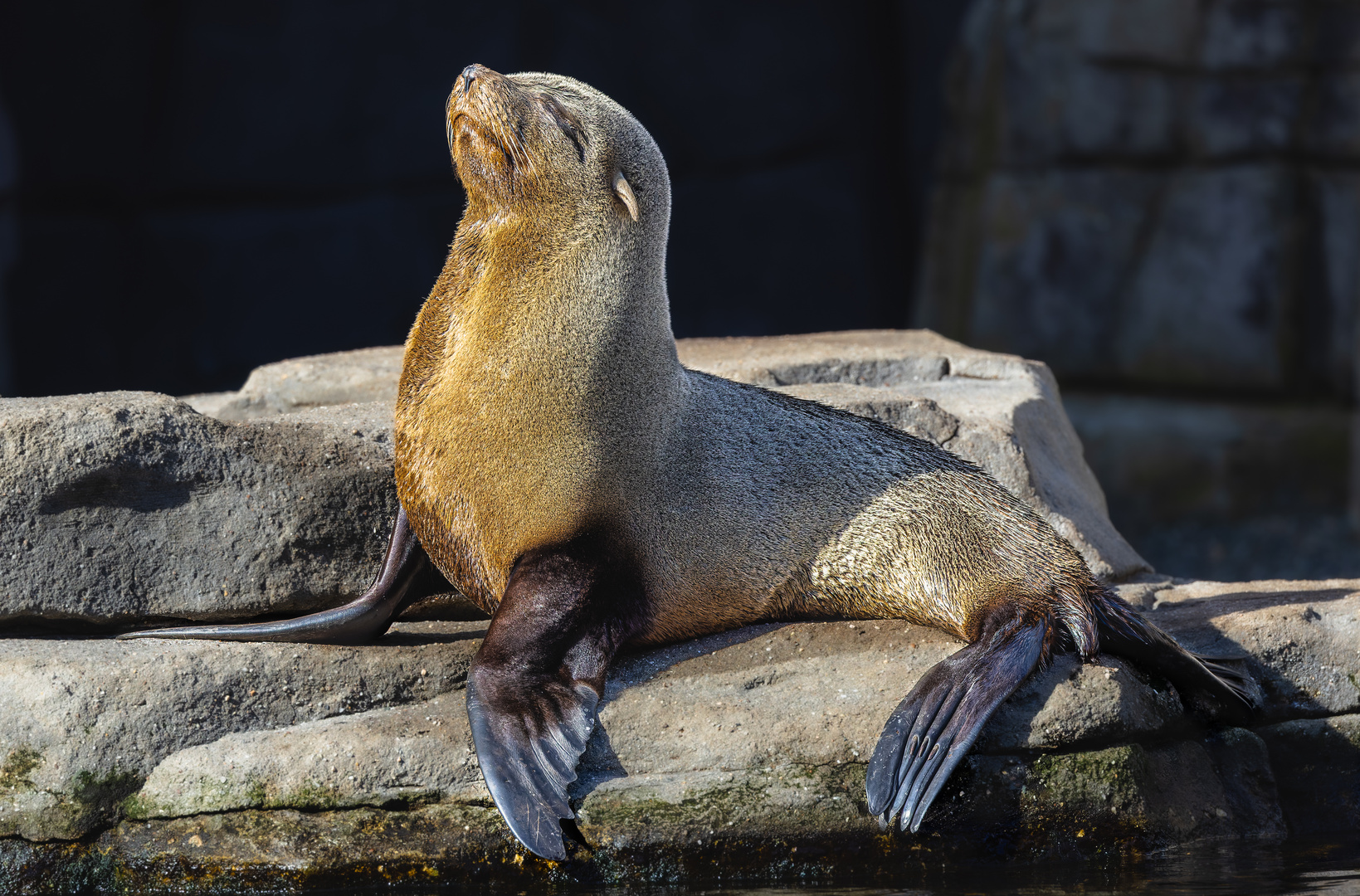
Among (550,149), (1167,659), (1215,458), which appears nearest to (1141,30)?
(1215,458)

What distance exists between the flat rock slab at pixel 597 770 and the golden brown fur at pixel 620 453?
6.7 inches

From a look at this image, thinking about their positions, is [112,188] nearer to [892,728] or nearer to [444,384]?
[444,384]

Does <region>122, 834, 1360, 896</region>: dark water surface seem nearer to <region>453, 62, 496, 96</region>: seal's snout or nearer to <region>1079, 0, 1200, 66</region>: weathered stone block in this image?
<region>453, 62, 496, 96</region>: seal's snout

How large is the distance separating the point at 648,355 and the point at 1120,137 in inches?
276

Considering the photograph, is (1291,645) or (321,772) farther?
(1291,645)

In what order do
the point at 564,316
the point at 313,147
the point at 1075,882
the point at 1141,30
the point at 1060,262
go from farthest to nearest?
the point at 313,147 → the point at 1060,262 → the point at 1141,30 → the point at 564,316 → the point at 1075,882

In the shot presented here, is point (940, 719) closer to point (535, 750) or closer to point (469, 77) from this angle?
point (535, 750)

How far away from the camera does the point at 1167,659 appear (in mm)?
3711

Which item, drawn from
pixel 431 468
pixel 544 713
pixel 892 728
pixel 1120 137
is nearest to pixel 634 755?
pixel 544 713

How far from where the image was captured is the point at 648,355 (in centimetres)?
381

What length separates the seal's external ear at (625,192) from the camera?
3.64 meters

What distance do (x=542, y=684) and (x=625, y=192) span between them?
1.19 m

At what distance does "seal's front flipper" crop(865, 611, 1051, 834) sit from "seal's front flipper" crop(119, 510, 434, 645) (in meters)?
1.37

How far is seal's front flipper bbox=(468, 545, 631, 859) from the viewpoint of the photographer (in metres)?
3.15
